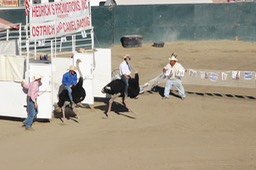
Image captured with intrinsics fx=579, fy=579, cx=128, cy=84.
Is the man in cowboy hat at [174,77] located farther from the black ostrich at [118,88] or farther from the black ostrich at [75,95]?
the black ostrich at [75,95]

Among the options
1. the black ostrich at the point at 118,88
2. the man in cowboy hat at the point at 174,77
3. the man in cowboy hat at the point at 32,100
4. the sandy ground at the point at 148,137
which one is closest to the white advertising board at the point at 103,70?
the sandy ground at the point at 148,137

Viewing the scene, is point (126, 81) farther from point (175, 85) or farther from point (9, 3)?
point (9, 3)

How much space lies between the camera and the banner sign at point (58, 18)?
52.5ft

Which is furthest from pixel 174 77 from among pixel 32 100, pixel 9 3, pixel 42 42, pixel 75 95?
pixel 9 3

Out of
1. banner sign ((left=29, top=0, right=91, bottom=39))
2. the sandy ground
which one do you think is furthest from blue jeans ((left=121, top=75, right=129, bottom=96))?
banner sign ((left=29, top=0, right=91, bottom=39))

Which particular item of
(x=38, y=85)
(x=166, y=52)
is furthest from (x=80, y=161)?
(x=166, y=52)

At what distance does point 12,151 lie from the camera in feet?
42.5

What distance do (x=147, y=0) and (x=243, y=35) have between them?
8.95m

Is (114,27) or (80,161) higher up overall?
(114,27)

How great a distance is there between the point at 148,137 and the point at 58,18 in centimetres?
481

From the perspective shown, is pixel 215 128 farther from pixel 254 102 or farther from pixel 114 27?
pixel 114 27

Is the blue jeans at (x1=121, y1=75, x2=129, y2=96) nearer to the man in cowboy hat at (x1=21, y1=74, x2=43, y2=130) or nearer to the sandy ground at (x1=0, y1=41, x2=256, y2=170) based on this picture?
the sandy ground at (x1=0, y1=41, x2=256, y2=170)

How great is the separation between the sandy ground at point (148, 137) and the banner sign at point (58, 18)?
2432 mm

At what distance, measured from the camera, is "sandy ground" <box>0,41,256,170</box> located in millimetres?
11992
